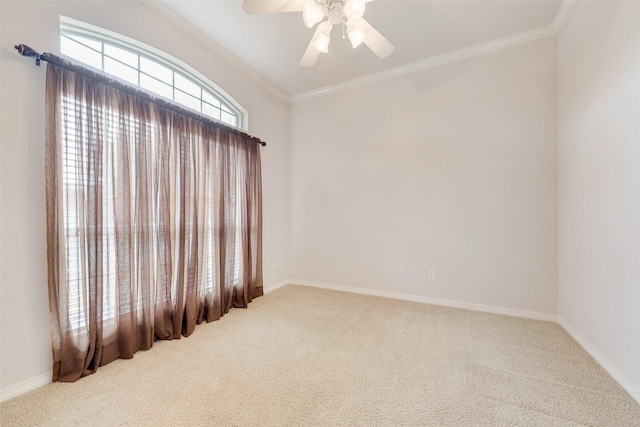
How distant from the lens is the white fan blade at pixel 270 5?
1561 millimetres

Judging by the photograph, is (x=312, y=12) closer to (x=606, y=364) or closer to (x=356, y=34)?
(x=356, y=34)

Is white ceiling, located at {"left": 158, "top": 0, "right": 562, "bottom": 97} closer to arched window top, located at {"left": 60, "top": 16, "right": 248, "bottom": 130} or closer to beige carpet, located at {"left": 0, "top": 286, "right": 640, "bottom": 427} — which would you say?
arched window top, located at {"left": 60, "top": 16, "right": 248, "bottom": 130}

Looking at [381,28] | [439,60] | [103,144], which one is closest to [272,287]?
[103,144]

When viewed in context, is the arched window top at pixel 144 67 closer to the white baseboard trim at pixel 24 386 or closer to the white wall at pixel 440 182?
the white wall at pixel 440 182

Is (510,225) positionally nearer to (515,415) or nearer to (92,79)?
(515,415)

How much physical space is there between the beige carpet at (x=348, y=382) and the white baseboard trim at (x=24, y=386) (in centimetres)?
5

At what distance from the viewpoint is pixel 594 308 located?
1.90m

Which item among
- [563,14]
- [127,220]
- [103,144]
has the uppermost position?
[563,14]

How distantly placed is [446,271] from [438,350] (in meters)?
1.21

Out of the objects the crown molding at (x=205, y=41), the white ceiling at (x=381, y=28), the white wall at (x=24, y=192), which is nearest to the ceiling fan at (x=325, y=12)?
the white ceiling at (x=381, y=28)

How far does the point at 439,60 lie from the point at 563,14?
3.51 feet

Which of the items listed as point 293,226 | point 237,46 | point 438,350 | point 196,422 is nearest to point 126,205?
point 196,422

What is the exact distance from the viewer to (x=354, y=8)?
1496 mm

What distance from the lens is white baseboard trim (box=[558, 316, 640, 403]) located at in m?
1.49
